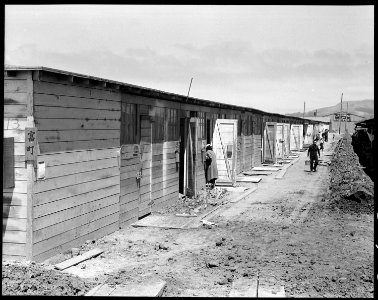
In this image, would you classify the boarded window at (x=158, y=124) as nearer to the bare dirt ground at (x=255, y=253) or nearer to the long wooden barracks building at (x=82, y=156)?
the long wooden barracks building at (x=82, y=156)

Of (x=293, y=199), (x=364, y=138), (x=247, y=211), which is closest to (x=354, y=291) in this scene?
(x=247, y=211)

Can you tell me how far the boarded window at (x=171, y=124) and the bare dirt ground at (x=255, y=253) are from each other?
3073 millimetres

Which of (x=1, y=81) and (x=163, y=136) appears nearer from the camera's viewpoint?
(x=1, y=81)

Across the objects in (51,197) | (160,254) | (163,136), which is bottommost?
Answer: (160,254)

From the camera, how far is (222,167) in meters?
19.7

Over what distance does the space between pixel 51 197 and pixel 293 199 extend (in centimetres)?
1042

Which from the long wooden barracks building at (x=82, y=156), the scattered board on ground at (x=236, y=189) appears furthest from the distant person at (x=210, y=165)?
the scattered board on ground at (x=236, y=189)

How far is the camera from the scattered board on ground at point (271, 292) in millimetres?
6691

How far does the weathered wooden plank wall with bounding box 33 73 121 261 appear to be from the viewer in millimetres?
8250

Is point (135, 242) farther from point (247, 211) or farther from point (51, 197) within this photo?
point (247, 211)

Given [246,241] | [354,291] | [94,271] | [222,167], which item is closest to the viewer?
[354,291]

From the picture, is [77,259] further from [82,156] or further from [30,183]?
[82,156]

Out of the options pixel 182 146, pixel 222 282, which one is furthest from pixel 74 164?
pixel 182 146

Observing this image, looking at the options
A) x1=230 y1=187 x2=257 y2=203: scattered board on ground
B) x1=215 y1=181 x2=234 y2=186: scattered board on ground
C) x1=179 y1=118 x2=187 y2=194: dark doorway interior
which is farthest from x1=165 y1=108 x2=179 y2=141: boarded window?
x1=215 y1=181 x2=234 y2=186: scattered board on ground
